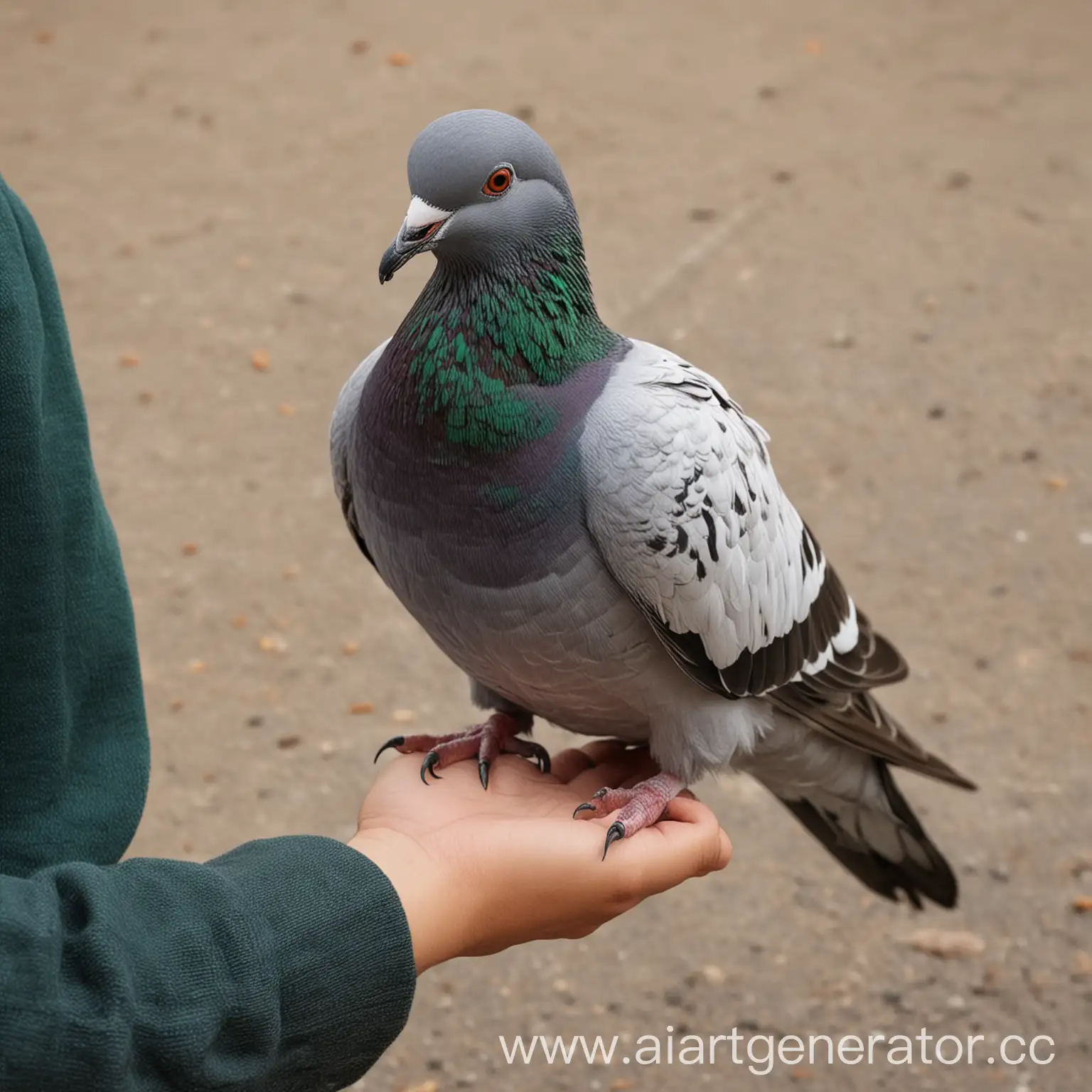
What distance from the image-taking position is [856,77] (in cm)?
675

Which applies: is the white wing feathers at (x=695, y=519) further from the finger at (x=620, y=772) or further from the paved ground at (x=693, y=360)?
the paved ground at (x=693, y=360)

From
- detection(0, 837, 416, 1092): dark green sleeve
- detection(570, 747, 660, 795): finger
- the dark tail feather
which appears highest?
detection(0, 837, 416, 1092): dark green sleeve

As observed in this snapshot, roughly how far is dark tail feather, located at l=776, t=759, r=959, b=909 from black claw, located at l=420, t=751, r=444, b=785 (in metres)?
0.94

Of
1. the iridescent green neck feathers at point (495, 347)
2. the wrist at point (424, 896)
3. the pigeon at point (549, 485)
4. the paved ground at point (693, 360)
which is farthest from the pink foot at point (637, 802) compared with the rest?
the paved ground at point (693, 360)

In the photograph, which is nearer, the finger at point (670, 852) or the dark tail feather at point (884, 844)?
the finger at point (670, 852)

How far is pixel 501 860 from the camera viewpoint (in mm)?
1711

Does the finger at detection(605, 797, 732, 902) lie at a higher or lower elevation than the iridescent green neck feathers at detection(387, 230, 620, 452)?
lower

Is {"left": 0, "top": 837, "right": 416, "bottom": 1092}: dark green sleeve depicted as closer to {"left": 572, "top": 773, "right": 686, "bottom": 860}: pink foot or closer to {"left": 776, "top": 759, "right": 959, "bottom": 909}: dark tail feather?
{"left": 572, "top": 773, "right": 686, "bottom": 860}: pink foot

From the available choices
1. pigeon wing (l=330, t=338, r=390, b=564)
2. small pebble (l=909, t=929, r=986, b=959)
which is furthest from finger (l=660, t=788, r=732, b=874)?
small pebble (l=909, t=929, r=986, b=959)

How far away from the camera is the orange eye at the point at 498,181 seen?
1861 millimetres

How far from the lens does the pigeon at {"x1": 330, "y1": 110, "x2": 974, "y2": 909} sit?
74.7 inches

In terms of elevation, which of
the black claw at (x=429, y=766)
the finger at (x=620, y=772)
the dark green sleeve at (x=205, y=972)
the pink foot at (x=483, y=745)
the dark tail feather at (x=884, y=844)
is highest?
the dark green sleeve at (x=205, y=972)

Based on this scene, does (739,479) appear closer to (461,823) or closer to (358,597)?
(461,823)

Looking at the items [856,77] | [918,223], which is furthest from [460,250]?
[856,77]
